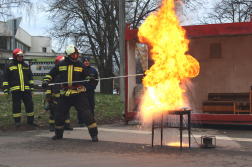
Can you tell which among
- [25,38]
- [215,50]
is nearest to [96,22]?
[215,50]

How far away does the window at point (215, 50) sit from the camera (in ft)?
36.4

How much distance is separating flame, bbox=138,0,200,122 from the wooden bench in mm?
3969

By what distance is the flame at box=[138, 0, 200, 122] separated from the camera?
18.4 ft

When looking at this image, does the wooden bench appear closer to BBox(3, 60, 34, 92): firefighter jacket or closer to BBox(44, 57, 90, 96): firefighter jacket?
BBox(44, 57, 90, 96): firefighter jacket

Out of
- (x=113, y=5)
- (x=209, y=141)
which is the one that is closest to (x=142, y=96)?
(x=209, y=141)

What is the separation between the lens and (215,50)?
36.6 feet

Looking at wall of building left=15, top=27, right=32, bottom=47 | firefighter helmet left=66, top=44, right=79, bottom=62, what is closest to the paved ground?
firefighter helmet left=66, top=44, right=79, bottom=62

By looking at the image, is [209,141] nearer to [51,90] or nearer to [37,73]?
[51,90]

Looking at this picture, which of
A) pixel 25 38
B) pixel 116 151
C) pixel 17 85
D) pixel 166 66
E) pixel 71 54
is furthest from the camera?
pixel 25 38

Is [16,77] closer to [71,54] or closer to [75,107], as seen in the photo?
[71,54]

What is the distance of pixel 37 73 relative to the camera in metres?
28.4

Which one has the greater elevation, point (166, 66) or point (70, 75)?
point (166, 66)

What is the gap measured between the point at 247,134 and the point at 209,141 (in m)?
2.39

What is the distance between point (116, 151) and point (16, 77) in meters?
4.34
